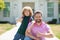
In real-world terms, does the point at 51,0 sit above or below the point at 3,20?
above

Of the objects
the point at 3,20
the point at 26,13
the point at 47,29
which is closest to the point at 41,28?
the point at 47,29

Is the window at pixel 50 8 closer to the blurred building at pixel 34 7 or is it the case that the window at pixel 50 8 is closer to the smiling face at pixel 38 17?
the blurred building at pixel 34 7

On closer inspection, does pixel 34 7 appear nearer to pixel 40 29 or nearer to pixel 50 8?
pixel 50 8

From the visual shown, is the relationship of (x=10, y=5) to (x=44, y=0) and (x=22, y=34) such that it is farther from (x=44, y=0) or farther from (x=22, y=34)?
(x=22, y=34)

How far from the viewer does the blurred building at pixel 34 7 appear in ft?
116

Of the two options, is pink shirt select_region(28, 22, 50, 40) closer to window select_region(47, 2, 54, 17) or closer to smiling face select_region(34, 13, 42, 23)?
smiling face select_region(34, 13, 42, 23)

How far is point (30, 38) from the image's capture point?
5059mm

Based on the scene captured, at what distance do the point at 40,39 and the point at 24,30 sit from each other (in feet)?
2.40

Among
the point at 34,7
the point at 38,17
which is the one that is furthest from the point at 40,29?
the point at 34,7

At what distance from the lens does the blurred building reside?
35484 mm

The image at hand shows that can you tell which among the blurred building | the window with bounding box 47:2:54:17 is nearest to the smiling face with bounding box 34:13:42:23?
the blurred building

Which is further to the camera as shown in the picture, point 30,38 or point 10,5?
point 10,5

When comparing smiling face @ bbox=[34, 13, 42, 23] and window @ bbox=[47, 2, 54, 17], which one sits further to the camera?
window @ bbox=[47, 2, 54, 17]

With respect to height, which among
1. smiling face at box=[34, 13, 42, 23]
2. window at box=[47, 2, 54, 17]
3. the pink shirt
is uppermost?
smiling face at box=[34, 13, 42, 23]
